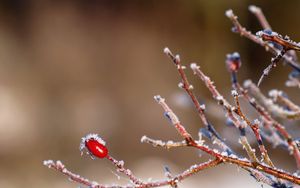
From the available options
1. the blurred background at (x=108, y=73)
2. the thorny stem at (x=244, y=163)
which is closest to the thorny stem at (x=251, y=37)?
the thorny stem at (x=244, y=163)

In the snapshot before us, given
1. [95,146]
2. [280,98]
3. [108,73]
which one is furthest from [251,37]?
[108,73]

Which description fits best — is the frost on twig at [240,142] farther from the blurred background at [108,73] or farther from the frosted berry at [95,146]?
the blurred background at [108,73]

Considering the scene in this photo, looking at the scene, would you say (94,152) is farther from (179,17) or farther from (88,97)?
(179,17)

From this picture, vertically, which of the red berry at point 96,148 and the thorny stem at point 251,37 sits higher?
the thorny stem at point 251,37

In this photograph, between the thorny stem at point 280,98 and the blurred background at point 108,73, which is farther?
the blurred background at point 108,73

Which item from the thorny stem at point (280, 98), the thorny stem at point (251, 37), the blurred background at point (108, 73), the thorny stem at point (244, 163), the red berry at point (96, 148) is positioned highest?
the blurred background at point (108, 73)

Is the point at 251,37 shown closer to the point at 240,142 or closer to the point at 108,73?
the point at 240,142
